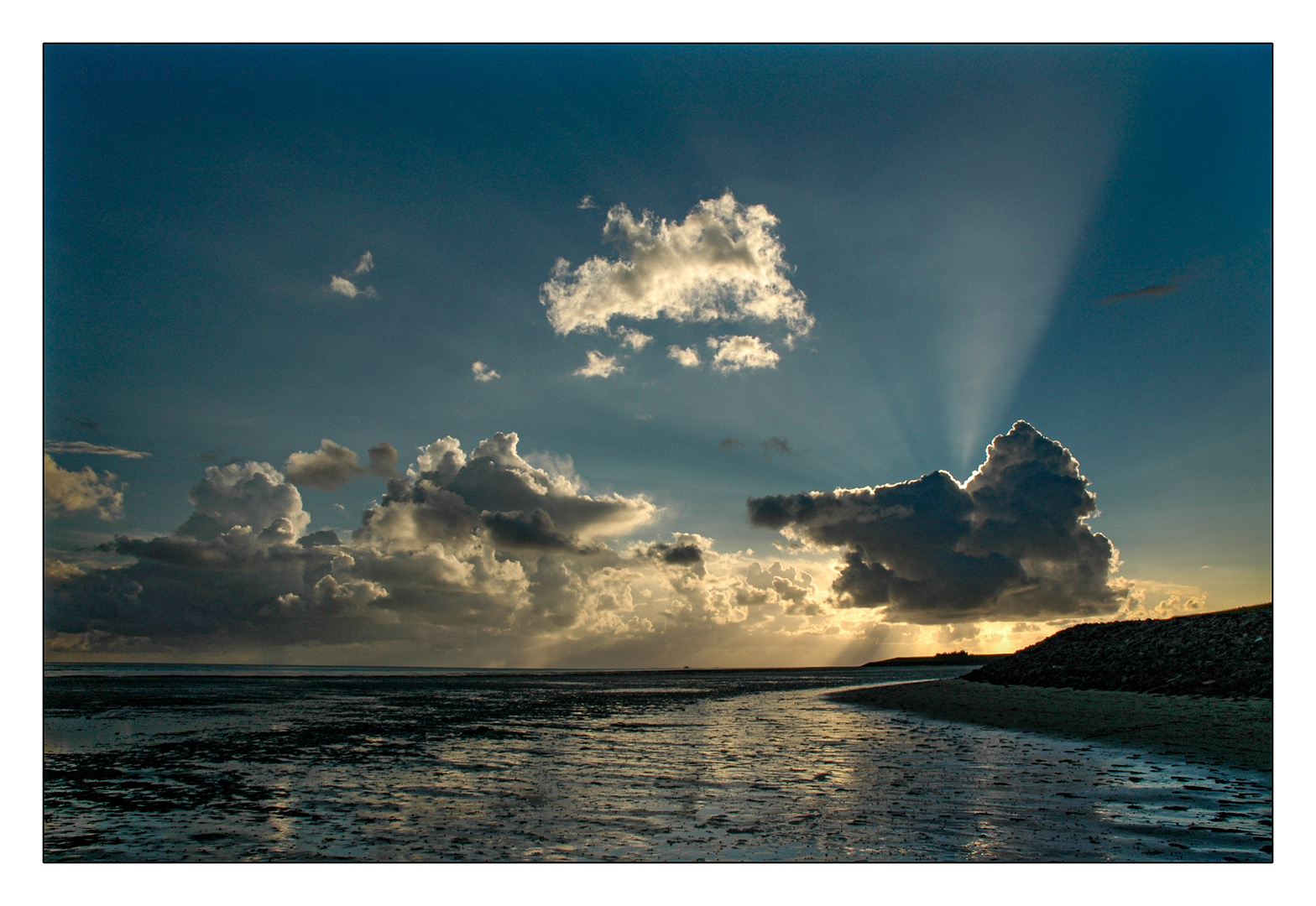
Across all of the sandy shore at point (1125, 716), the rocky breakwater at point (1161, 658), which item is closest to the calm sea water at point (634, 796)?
the sandy shore at point (1125, 716)

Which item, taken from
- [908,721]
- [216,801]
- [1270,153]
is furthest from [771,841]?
[908,721]

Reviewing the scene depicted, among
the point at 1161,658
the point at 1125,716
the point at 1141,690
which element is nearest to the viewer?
the point at 1125,716

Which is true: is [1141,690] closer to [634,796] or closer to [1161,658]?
[1161,658]

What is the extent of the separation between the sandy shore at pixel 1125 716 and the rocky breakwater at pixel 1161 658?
1298mm

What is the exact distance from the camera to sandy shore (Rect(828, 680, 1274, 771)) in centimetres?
1978

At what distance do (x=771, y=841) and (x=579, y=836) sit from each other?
10.3 feet

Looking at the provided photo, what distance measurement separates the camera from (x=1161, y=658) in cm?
3878

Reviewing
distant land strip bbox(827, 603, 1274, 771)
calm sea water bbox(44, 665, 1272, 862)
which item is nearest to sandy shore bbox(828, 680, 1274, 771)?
distant land strip bbox(827, 603, 1274, 771)

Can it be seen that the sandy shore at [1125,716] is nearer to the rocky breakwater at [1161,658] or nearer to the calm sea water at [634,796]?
the rocky breakwater at [1161,658]

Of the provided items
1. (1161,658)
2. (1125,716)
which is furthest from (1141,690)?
(1125,716)

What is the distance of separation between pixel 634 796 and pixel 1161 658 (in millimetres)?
37680

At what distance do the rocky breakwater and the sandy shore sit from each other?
130cm

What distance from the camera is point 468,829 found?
11992mm

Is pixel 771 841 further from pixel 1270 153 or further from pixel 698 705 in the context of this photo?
pixel 698 705
